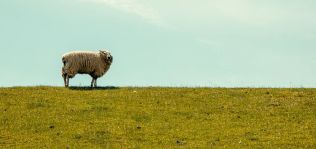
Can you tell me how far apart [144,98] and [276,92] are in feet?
24.1

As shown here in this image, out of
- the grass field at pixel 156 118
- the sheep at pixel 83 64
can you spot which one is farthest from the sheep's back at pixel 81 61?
the grass field at pixel 156 118

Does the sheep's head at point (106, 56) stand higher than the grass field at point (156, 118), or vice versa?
the sheep's head at point (106, 56)

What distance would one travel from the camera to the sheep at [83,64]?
41.9 metres

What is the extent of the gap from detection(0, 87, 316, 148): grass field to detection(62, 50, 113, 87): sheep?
6.74ft

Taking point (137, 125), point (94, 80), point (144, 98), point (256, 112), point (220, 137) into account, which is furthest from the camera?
point (94, 80)

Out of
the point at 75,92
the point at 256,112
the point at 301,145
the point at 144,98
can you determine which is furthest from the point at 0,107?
the point at 301,145

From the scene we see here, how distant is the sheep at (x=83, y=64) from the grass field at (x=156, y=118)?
2055mm

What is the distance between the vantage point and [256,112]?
3450 centimetres

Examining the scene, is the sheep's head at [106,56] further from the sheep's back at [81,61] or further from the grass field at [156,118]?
the grass field at [156,118]

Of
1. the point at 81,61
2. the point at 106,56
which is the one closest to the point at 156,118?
the point at 81,61

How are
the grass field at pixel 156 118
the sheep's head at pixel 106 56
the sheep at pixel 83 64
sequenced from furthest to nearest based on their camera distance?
1. the sheep's head at pixel 106 56
2. the sheep at pixel 83 64
3. the grass field at pixel 156 118

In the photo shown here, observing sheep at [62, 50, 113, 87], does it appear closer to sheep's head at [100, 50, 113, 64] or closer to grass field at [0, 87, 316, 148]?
sheep's head at [100, 50, 113, 64]

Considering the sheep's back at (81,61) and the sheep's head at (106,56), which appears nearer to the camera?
the sheep's back at (81,61)

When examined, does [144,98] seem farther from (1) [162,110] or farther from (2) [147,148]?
(2) [147,148]
